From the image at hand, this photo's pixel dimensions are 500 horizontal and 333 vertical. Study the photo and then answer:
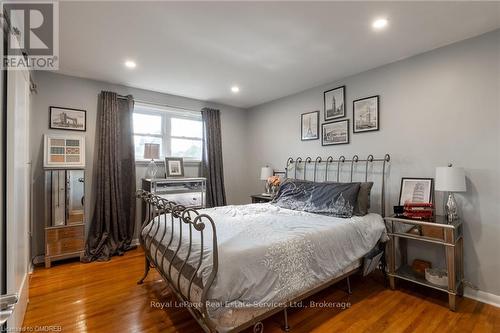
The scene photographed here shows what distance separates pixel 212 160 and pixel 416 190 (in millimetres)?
3204

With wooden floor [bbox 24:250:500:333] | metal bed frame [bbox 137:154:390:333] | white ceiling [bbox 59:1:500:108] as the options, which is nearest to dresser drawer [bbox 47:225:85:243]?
wooden floor [bbox 24:250:500:333]

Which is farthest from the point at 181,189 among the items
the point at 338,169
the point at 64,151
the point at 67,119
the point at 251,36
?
the point at 251,36

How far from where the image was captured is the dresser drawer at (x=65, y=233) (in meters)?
3.09

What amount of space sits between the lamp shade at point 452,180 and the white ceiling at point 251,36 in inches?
51.9

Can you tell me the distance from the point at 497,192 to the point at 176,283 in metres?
2.93

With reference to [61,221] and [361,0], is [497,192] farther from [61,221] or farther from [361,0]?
[61,221]

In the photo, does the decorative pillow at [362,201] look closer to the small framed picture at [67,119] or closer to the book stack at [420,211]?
the book stack at [420,211]

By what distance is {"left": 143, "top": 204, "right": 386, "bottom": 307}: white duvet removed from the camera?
1520 mm

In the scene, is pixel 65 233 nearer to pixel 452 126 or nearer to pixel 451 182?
pixel 451 182

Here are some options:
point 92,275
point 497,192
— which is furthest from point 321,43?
point 92,275

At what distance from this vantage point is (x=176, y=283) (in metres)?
1.88

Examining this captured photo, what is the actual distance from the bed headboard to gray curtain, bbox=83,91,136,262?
8.65ft

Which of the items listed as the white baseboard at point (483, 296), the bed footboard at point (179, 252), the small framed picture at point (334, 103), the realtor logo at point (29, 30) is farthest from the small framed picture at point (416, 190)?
the realtor logo at point (29, 30)

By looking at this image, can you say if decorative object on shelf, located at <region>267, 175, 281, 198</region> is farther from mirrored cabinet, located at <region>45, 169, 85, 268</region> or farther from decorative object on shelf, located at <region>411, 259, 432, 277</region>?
mirrored cabinet, located at <region>45, 169, 85, 268</region>
